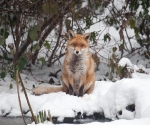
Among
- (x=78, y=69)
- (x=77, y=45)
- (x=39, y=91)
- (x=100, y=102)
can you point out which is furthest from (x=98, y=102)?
(x=39, y=91)

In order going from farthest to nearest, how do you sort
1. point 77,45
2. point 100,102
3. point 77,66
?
point 77,66 → point 77,45 → point 100,102

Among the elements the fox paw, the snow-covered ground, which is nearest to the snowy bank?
the snow-covered ground

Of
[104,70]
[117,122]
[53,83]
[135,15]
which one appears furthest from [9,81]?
[117,122]

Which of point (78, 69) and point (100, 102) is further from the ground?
point (78, 69)

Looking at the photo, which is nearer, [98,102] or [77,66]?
[98,102]

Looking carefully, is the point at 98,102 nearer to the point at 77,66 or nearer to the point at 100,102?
the point at 100,102

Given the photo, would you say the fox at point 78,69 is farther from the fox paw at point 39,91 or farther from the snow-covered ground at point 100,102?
the snow-covered ground at point 100,102

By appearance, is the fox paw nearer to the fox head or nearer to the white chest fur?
the white chest fur

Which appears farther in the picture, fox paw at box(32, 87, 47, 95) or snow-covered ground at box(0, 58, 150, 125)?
fox paw at box(32, 87, 47, 95)

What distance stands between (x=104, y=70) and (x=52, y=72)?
4.09 feet

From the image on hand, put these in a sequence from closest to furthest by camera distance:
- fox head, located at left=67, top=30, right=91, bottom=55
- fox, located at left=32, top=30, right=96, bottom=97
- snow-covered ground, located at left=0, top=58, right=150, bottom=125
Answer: snow-covered ground, located at left=0, top=58, right=150, bottom=125, fox head, located at left=67, top=30, right=91, bottom=55, fox, located at left=32, top=30, right=96, bottom=97

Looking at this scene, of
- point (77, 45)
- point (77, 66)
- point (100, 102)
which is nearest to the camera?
point (100, 102)

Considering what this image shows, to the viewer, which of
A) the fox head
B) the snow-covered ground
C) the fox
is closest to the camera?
the snow-covered ground

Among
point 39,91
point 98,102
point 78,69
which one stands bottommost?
point 98,102
